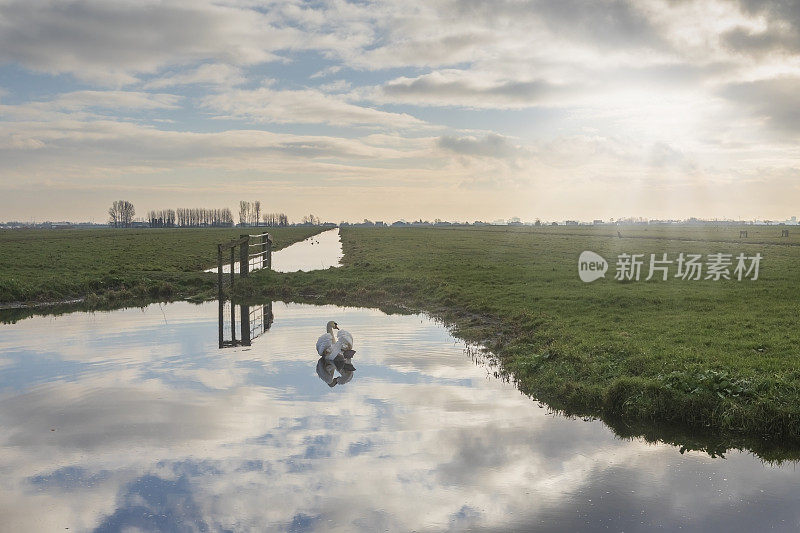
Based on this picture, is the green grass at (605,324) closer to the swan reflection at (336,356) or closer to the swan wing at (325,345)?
the swan reflection at (336,356)

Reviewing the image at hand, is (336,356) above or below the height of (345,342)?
below

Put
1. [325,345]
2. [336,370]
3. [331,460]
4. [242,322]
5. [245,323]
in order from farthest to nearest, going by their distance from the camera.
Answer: [242,322] < [245,323] < [325,345] < [336,370] < [331,460]

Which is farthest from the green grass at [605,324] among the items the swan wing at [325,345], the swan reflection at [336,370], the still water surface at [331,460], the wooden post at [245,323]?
the swan wing at [325,345]

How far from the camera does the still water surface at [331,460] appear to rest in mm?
9570

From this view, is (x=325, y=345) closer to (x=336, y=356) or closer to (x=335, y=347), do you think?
(x=335, y=347)

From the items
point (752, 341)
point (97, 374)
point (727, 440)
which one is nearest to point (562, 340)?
point (752, 341)

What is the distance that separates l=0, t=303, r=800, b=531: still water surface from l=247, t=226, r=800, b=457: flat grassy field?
1.31 meters

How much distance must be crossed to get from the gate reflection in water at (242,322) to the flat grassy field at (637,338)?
4215 millimetres

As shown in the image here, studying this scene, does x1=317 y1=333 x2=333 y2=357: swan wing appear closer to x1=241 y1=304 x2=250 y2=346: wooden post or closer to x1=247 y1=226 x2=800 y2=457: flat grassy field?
x1=241 y1=304 x2=250 y2=346: wooden post

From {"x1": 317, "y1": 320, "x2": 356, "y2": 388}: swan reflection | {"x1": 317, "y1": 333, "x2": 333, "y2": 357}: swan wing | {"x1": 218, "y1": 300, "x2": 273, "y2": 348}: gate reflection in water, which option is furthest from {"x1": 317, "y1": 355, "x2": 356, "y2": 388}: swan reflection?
{"x1": 218, "y1": 300, "x2": 273, "y2": 348}: gate reflection in water

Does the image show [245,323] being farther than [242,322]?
No

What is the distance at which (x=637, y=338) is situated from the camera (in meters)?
19.7

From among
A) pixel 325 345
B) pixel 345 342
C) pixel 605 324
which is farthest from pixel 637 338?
pixel 325 345

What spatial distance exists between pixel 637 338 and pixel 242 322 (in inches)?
658
